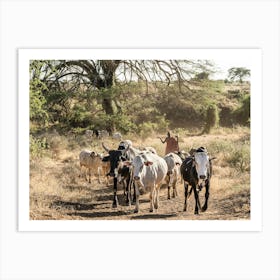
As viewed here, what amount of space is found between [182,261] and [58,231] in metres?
1.41

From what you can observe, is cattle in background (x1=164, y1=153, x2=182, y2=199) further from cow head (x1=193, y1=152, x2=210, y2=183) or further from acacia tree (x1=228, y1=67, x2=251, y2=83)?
acacia tree (x1=228, y1=67, x2=251, y2=83)

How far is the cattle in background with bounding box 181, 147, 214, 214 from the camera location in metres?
6.40

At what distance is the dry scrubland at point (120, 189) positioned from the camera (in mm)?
6508

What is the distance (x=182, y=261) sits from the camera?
20.8 ft

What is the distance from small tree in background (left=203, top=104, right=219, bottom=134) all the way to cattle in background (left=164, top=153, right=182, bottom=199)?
49cm

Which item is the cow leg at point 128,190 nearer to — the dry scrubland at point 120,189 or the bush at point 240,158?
the dry scrubland at point 120,189

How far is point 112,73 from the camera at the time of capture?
6.68 meters

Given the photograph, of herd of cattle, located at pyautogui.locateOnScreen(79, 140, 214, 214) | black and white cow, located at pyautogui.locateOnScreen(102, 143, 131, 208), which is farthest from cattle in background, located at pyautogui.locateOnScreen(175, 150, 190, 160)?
black and white cow, located at pyautogui.locateOnScreen(102, 143, 131, 208)

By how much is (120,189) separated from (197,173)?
0.93 metres
